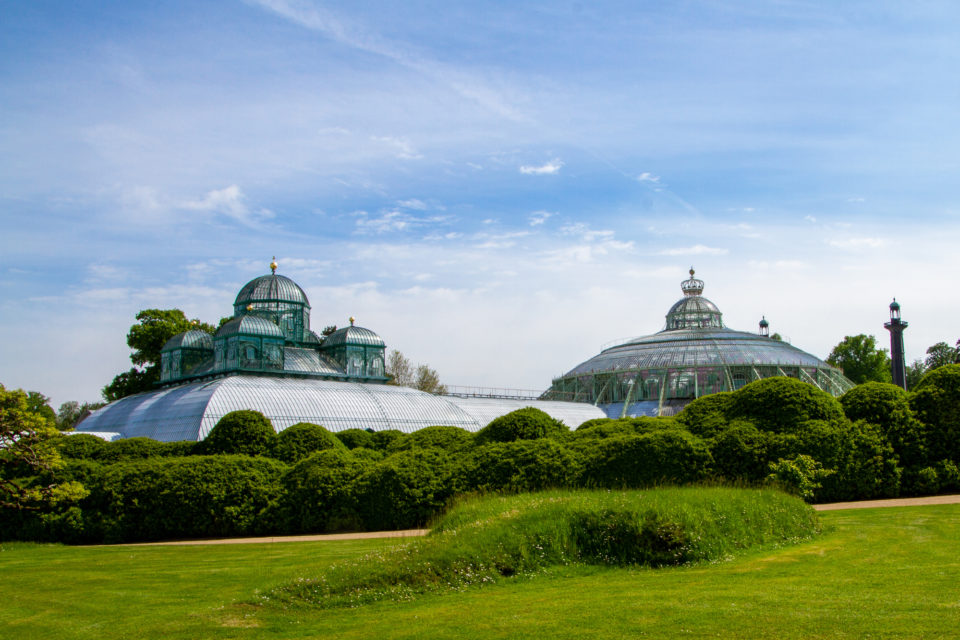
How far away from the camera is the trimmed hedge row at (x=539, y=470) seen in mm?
20281

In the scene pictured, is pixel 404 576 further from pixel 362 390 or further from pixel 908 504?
pixel 362 390

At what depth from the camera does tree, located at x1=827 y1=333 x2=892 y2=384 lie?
249 ft

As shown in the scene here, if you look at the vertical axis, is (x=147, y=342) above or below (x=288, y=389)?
above

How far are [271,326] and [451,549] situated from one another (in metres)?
33.7

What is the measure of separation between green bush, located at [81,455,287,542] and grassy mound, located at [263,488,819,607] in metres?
8.22

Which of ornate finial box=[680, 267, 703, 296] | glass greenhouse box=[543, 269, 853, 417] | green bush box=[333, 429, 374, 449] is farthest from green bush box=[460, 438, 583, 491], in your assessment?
ornate finial box=[680, 267, 703, 296]

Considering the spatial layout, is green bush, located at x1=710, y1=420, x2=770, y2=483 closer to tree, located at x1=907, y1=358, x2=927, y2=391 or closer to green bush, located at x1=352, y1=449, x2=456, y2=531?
green bush, located at x1=352, y1=449, x2=456, y2=531

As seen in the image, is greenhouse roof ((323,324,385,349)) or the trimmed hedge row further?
greenhouse roof ((323,324,385,349))

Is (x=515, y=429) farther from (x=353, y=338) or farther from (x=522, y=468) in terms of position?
(x=353, y=338)

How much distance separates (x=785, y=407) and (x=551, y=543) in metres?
12.3

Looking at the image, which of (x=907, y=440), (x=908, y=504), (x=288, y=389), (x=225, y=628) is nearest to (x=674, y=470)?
(x=908, y=504)

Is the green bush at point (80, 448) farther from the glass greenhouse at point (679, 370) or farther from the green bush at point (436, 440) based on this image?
the glass greenhouse at point (679, 370)

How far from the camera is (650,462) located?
20.7 metres

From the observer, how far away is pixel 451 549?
12.0 metres
